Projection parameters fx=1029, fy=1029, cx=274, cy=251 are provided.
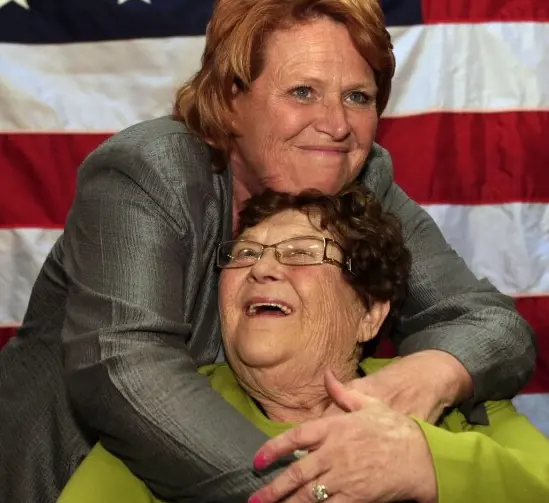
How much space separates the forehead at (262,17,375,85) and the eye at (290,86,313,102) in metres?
0.03

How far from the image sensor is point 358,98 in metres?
1.77

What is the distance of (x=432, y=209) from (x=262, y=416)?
3.72 ft

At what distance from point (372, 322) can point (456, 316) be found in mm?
177

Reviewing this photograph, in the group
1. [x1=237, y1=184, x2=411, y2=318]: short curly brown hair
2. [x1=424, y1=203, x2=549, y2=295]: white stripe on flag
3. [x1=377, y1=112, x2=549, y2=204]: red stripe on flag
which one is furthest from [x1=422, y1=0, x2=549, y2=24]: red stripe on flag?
[x1=237, y1=184, x2=411, y2=318]: short curly brown hair

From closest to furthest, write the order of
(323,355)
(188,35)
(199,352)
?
(323,355)
(199,352)
(188,35)

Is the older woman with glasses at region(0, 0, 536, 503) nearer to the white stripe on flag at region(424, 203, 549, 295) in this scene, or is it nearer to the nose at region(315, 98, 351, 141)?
the nose at region(315, 98, 351, 141)

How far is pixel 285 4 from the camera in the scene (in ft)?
5.57

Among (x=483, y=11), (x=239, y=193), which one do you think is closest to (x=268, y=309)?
(x=239, y=193)

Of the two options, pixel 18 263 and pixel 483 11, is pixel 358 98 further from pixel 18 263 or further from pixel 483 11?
pixel 18 263

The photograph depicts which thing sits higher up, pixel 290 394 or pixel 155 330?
pixel 155 330

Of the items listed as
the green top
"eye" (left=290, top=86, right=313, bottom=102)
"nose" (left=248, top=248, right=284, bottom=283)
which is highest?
"eye" (left=290, top=86, right=313, bottom=102)

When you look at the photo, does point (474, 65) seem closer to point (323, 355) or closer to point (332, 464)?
point (323, 355)

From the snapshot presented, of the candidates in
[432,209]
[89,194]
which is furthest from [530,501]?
[432,209]

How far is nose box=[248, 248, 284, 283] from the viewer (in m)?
1.64
